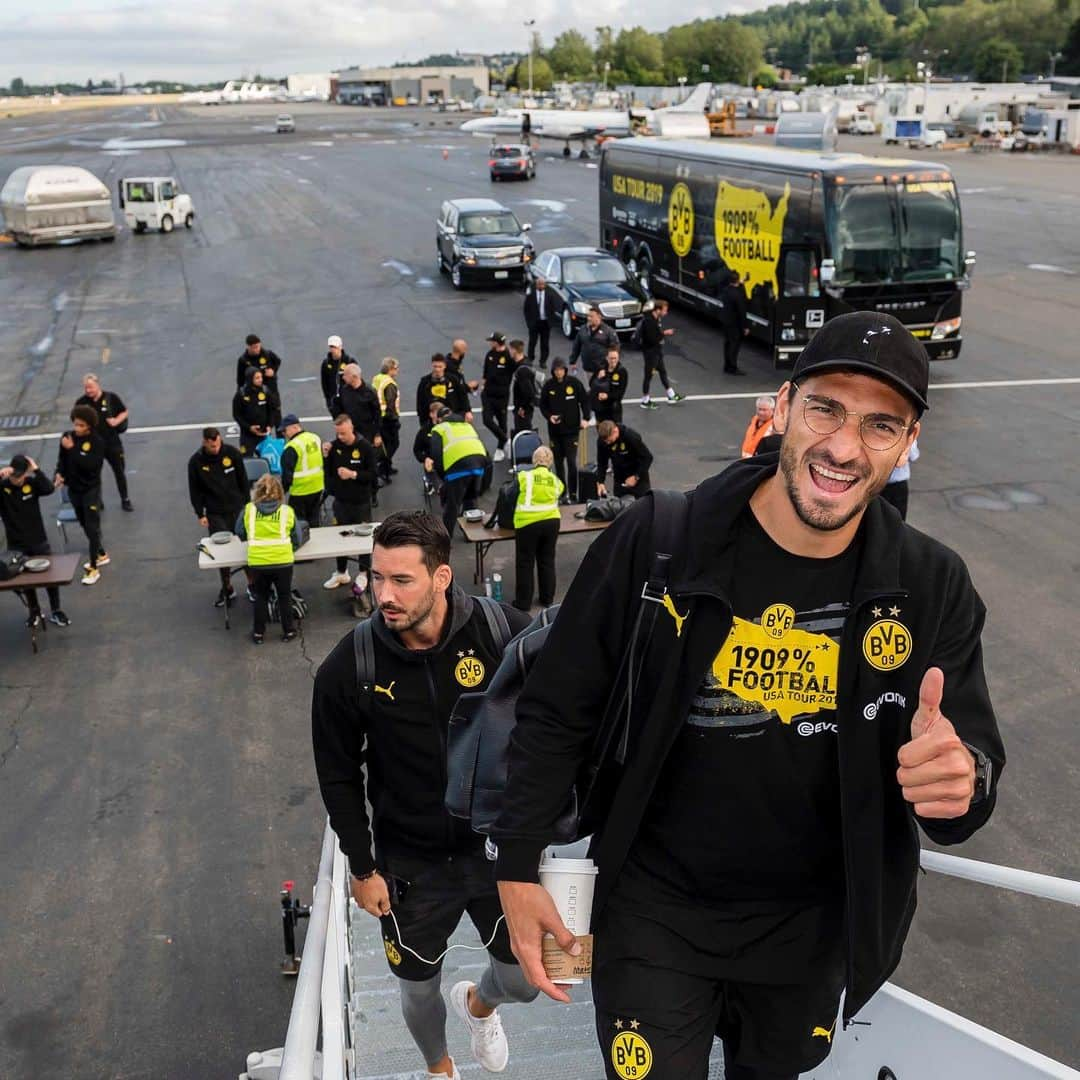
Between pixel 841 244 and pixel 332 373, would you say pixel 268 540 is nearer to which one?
pixel 332 373

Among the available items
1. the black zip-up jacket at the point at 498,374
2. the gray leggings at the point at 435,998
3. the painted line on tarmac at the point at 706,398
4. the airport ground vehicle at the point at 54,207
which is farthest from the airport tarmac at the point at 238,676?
the airport ground vehicle at the point at 54,207

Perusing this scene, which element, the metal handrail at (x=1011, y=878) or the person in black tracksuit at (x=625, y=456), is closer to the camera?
the metal handrail at (x=1011, y=878)

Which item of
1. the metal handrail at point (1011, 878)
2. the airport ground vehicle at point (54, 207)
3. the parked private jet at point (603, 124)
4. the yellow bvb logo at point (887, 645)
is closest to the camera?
the yellow bvb logo at point (887, 645)

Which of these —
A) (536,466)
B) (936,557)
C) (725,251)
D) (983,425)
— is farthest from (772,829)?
(725,251)

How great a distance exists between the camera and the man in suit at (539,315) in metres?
20.4

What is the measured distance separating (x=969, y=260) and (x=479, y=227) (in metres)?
14.2

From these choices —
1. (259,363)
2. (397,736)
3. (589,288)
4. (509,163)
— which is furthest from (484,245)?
(509,163)

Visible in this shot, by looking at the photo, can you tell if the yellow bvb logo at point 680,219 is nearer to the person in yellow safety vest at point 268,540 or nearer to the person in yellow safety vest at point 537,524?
the person in yellow safety vest at point 537,524

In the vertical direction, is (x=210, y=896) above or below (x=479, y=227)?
below

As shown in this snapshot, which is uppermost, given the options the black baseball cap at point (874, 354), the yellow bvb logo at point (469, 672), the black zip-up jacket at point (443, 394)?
the black baseball cap at point (874, 354)

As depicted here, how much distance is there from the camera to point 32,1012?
20.9 ft

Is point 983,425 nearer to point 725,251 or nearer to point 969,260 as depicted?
point 969,260

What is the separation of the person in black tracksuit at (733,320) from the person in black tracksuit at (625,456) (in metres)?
8.33

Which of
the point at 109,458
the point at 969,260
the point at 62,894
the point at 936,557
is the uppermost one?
the point at 936,557
